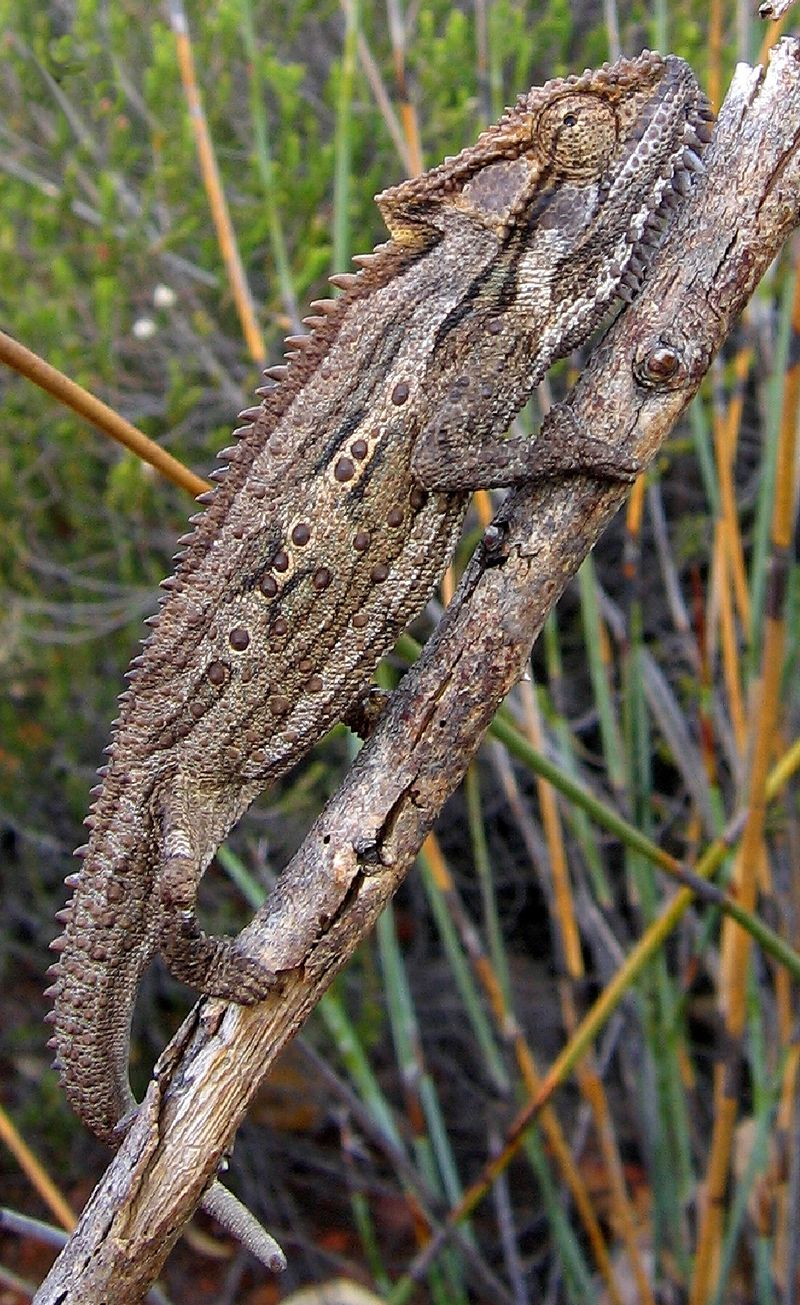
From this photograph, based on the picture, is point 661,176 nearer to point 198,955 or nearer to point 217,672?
point 217,672

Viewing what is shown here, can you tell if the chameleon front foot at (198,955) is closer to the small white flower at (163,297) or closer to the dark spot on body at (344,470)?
the dark spot on body at (344,470)

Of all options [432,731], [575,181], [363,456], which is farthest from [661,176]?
[432,731]

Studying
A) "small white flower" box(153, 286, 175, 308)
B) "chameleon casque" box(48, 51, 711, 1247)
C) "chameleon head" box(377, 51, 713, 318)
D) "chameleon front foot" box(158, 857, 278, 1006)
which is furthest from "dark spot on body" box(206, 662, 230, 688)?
"small white flower" box(153, 286, 175, 308)

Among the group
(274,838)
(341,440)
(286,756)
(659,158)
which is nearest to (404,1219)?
(274,838)

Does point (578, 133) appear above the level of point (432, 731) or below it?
above

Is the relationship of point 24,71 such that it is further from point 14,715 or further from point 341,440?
point 341,440

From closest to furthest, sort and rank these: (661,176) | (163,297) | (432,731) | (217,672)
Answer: (432,731)
(661,176)
(217,672)
(163,297)

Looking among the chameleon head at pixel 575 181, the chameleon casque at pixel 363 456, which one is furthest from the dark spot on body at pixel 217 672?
the chameleon head at pixel 575 181
